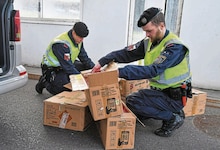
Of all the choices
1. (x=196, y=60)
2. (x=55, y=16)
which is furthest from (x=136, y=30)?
(x=55, y=16)

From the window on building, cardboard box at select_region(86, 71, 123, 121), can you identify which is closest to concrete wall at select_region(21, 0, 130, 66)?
the window on building

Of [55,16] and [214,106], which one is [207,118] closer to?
[214,106]

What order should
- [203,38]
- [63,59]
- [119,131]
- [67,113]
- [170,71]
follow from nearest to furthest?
1. [119,131]
2. [170,71]
3. [67,113]
4. [63,59]
5. [203,38]

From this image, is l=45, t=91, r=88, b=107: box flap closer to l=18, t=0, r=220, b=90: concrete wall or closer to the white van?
the white van

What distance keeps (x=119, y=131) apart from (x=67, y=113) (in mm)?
557

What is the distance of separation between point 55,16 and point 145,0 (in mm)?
1714

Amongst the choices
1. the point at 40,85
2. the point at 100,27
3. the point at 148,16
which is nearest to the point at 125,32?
the point at 100,27

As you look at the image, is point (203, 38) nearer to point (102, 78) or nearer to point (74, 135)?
point (102, 78)

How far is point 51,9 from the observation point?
14.7 feet

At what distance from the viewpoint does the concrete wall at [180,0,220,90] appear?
3581 mm

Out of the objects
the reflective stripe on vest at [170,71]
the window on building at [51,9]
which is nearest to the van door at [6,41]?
the reflective stripe on vest at [170,71]

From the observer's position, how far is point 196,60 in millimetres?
3752

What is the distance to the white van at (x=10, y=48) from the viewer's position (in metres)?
2.14

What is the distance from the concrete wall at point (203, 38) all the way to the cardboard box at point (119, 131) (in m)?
2.21
